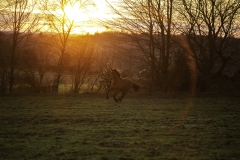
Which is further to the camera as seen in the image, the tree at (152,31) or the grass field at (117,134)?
the tree at (152,31)

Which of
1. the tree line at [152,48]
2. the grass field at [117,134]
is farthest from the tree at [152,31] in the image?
the grass field at [117,134]

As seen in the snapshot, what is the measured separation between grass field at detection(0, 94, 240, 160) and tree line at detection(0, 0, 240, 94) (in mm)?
9671

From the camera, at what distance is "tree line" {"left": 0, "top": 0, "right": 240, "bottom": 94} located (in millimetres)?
25375

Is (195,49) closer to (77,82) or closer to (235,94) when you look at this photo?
(235,94)

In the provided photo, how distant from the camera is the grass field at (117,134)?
7930mm

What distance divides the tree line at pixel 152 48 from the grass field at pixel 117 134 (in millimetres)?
9671

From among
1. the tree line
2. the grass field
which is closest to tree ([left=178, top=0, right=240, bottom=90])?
the tree line

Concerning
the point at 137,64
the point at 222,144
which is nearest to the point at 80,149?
the point at 222,144

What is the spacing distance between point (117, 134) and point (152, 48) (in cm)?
1941

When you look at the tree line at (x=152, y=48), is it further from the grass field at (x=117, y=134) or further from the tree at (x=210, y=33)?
the grass field at (x=117, y=134)

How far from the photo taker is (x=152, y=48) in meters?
29.2

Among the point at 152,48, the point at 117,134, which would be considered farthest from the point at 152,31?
the point at 117,134

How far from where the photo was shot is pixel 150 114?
15102 millimetres

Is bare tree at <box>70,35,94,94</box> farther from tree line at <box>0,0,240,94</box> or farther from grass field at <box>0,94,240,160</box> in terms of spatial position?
grass field at <box>0,94,240,160</box>
